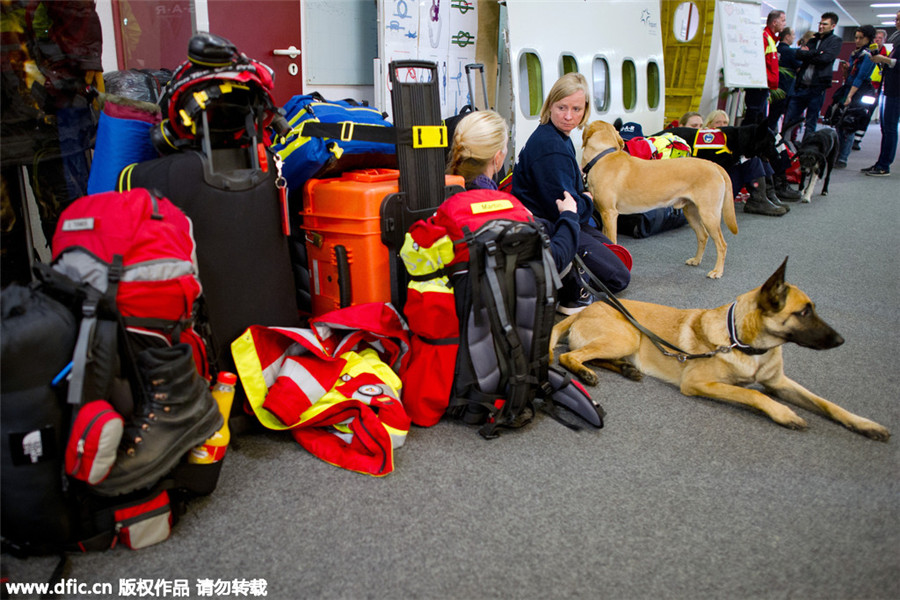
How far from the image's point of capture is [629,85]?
283 inches

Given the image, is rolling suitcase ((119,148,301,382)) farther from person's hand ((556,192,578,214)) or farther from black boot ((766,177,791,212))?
black boot ((766,177,791,212))

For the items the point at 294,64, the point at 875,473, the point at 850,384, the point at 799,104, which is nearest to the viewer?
the point at 875,473

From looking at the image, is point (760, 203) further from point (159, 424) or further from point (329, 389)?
point (159, 424)

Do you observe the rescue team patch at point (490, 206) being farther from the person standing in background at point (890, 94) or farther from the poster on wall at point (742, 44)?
the person standing in background at point (890, 94)

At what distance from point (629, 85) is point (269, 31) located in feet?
15.3

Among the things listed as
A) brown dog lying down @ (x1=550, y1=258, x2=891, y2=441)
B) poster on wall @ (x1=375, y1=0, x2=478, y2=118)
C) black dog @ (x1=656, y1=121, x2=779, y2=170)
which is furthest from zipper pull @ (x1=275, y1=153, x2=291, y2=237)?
black dog @ (x1=656, y1=121, x2=779, y2=170)

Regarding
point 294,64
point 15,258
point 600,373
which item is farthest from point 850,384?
point 294,64

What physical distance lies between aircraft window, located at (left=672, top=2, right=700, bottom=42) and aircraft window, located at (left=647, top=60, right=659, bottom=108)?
1.24 m

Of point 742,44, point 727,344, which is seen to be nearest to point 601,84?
point 742,44

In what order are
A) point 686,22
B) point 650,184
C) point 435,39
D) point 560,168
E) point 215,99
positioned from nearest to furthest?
point 215,99 < point 560,168 < point 650,184 < point 435,39 < point 686,22

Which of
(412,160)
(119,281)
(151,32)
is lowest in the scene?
(119,281)

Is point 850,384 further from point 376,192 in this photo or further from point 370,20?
point 370,20

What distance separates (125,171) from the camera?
2.00 m

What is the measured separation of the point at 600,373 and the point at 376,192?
1322mm
